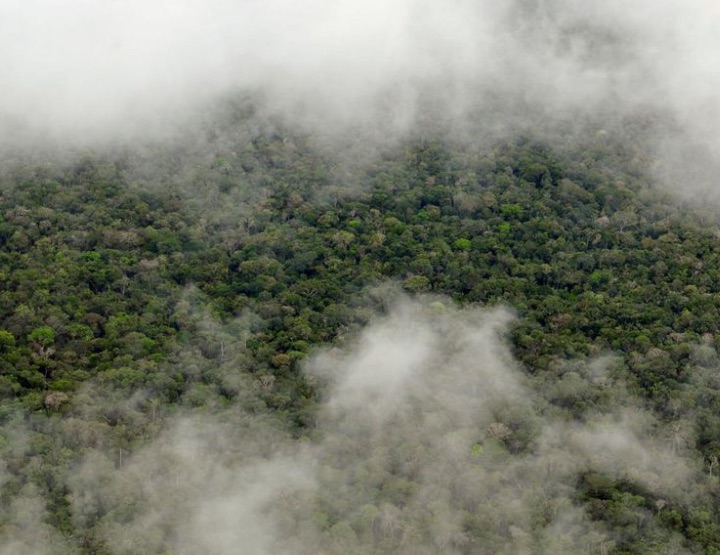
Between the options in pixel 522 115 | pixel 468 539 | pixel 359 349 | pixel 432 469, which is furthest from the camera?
pixel 522 115

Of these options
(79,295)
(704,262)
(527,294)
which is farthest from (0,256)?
(704,262)

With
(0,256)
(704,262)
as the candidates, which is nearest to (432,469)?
(704,262)

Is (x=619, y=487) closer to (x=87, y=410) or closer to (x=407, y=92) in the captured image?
(x=87, y=410)

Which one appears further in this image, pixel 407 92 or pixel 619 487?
pixel 407 92

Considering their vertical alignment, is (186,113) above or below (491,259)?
above

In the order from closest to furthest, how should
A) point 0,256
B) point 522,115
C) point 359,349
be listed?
point 359,349
point 0,256
point 522,115

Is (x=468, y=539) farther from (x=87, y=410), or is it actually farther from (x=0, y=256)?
(x=0, y=256)

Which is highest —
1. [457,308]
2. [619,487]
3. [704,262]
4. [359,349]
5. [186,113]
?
[186,113]
